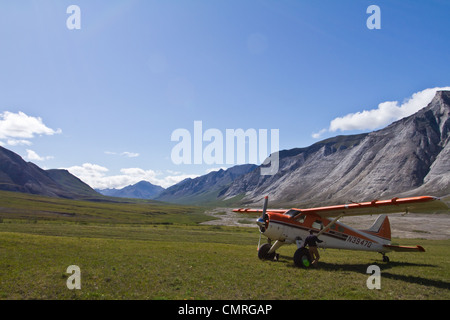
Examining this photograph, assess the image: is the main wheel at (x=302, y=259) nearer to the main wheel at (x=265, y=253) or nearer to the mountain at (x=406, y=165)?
the main wheel at (x=265, y=253)

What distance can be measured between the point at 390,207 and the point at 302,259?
599 cm

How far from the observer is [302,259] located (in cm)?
1700

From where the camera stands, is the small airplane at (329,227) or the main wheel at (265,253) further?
the main wheel at (265,253)

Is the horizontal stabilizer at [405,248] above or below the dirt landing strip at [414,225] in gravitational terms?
above

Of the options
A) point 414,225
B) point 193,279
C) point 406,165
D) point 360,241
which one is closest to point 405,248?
point 360,241

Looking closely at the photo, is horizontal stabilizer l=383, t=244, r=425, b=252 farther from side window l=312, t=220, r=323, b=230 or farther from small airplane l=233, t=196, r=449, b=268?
side window l=312, t=220, r=323, b=230

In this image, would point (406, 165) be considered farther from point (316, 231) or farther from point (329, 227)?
point (316, 231)

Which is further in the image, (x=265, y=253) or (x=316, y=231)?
(x=265, y=253)

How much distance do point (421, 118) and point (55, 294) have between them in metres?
232

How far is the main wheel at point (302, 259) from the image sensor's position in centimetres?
1686

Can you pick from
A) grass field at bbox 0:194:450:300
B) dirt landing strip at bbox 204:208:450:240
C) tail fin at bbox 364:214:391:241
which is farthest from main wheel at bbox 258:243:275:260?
dirt landing strip at bbox 204:208:450:240

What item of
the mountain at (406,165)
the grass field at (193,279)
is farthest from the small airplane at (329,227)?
the mountain at (406,165)

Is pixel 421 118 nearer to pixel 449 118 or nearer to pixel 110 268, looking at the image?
pixel 449 118

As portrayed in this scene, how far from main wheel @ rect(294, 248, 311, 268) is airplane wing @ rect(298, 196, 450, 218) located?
2.81m
